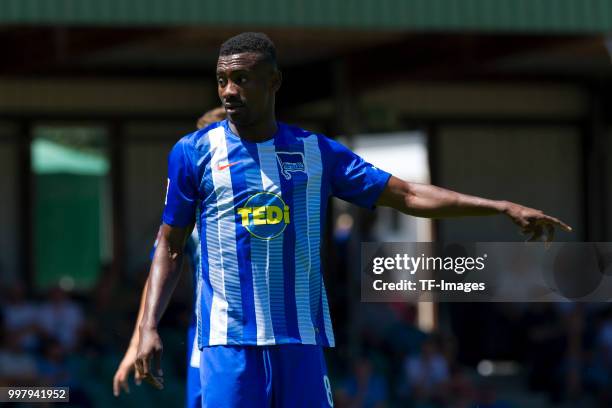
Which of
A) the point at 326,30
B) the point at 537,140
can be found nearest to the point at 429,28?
the point at 326,30

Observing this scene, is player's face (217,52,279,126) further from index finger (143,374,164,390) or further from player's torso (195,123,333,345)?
index finger (143,374,164,390)

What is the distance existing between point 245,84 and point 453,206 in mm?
744

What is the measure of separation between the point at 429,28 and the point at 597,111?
5.24m

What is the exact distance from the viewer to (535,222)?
3.95m

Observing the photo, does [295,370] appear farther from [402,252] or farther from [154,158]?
[154,158]

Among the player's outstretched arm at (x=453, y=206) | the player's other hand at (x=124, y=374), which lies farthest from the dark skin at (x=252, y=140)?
the player's other hand at (x=124, y=374)

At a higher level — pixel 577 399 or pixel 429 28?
pixel 429 28

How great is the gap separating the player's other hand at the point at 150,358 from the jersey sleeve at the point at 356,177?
77 cm

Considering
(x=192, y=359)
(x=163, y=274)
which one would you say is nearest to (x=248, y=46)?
(x=163, y=274)

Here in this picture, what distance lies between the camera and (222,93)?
4.10 metres

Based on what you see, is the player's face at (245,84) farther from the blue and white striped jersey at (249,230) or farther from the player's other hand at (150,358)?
the player's other hand at (150,358)

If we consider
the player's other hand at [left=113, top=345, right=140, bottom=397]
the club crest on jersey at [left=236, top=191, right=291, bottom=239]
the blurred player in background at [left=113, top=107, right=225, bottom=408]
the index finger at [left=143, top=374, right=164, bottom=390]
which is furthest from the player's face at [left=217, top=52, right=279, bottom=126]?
the player's other hand at [left=113, top=345, right=140, bottom=397]

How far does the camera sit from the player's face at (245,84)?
13.4 ft

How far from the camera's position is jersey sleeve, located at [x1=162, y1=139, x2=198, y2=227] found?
13.8ft
